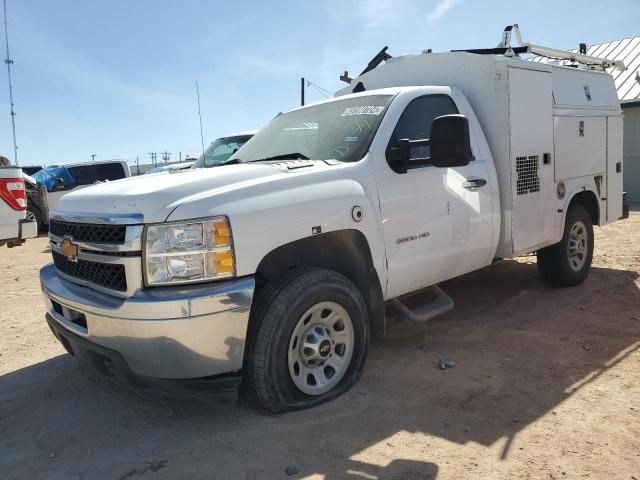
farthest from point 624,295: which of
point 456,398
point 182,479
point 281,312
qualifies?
point 182,479

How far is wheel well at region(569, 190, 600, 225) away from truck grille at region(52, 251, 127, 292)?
16.2 ft

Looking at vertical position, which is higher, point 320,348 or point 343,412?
point 320,348

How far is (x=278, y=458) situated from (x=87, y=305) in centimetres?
135

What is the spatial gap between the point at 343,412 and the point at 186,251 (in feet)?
4.51

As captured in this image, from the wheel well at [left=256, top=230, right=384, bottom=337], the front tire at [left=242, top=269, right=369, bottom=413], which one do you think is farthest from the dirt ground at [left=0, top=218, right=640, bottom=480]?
the wheel well at [left=256, top=230, right=384, bottom=337]

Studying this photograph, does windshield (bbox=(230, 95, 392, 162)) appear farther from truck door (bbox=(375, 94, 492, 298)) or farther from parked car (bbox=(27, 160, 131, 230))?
parked car (bbox=(27, 160, 131, 230))

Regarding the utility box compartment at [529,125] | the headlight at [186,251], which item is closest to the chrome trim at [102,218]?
the headlight at [186,251]

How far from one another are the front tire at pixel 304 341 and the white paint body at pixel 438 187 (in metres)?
0.28

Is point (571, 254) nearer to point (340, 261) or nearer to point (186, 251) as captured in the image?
point (340, 261)

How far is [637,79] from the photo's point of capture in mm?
15703

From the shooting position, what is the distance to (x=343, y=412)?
3.32 meters

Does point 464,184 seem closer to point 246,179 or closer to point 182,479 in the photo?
point 246,179

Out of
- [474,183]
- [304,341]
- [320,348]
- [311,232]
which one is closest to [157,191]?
[311,232]

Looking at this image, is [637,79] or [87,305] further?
[637,79]
